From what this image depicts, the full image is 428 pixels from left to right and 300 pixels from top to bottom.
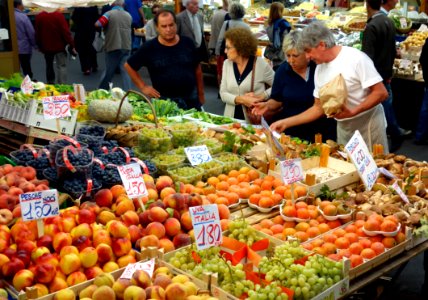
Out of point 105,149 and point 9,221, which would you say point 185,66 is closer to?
point 105,149

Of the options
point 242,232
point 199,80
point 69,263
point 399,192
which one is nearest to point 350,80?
point 399,192

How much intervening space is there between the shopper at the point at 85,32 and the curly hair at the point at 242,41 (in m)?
6.82

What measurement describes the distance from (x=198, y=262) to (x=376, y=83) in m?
2.26

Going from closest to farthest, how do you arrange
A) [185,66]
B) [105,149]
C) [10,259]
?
[10,259] < [105,149] < [185,66]

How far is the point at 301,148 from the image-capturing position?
4184 millimetres

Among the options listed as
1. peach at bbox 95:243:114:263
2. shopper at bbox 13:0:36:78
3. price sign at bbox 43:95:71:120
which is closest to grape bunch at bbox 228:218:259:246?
peach at bbox 95:243:114:263

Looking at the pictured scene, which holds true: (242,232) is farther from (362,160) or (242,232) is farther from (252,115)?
(252,115)

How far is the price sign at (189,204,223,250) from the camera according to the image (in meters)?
2.56

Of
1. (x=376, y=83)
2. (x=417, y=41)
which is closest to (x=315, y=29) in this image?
(x=376, y=83)

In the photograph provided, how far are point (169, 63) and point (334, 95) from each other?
1.97 meters

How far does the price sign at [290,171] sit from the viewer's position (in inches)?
126

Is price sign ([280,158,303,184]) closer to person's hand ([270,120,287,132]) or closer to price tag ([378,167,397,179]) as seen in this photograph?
price tag ([378,167,397,179])

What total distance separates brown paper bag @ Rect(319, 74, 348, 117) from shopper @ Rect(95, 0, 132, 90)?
5711mm

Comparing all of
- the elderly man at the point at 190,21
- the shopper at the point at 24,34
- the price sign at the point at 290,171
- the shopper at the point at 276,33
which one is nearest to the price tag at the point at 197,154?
the price sign at the point at 290,171
